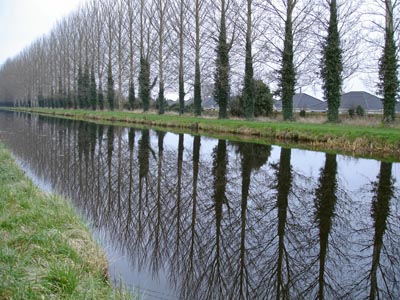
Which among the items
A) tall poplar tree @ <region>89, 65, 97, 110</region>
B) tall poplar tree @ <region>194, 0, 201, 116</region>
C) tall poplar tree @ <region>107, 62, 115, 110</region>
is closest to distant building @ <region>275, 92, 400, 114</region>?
tall poplar tree @ <region>194, 0, 201, 116</region>

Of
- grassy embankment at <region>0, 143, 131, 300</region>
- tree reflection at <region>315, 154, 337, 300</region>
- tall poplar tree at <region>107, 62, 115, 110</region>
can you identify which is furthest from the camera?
tall poplar tree at <region>107, 62, 115, 110</region>

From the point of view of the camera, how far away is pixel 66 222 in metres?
4.30

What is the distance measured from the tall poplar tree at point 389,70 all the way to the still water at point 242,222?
24.2 feet

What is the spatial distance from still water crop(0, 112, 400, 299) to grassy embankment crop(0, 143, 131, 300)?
0.42 metres

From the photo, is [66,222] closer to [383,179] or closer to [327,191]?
[327,191]

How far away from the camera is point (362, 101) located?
37812 mm

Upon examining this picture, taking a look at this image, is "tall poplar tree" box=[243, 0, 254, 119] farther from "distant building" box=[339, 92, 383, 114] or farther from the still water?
"distant building" box=[339, 92, 383, 114]

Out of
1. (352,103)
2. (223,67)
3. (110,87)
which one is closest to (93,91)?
(110,87)

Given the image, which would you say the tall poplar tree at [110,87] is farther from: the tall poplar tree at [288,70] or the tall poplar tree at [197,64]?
the tall poplar tree at [288,70]

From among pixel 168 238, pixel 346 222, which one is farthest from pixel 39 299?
pixel 346 222

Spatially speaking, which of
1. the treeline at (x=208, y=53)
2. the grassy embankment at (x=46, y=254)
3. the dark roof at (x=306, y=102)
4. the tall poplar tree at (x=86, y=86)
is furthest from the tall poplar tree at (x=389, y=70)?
the tall poplar tree at (x=86, y=86)

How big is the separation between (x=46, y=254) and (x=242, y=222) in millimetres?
2780

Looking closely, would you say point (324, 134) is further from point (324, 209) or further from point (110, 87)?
point (110, 87)

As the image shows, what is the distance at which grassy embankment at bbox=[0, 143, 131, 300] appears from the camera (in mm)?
2666
